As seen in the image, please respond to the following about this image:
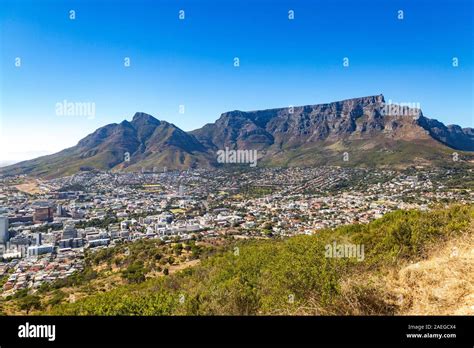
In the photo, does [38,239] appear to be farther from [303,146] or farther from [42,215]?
[303,146]

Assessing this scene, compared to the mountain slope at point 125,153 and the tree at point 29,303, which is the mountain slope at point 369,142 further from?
the tree at point 29,303

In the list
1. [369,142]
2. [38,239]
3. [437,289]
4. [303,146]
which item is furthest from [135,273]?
[303,146]

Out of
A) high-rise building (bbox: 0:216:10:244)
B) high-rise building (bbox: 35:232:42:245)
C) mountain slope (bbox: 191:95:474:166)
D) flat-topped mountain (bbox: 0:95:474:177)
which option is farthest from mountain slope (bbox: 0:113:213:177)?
high-rise building (bbox: 35:232:42:245)

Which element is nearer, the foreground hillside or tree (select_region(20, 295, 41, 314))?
the foreground hillside

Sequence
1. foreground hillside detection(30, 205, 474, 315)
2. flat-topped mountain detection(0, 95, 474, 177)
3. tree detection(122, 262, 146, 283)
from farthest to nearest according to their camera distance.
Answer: flat-topped mountain detection(0, 95, 474, 177) < tree detection(122, 262, 146, 283) < foreground hillside detection(30, 205, 474, 315)

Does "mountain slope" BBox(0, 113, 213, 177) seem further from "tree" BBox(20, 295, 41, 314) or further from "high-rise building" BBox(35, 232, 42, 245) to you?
"tree" BBox(20, 295, 41, 314)

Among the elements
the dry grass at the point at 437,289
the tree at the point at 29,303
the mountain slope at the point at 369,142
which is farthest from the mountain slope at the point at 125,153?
the dry grass at the point at 437,289

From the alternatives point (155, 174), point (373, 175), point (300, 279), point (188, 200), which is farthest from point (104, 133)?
point (300, 279)

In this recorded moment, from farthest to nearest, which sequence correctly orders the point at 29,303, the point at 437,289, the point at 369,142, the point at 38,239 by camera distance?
the point at 369,142 < the point at 38,239 < the point at 29,303 < the point at 437,289

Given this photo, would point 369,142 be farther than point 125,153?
Yes
